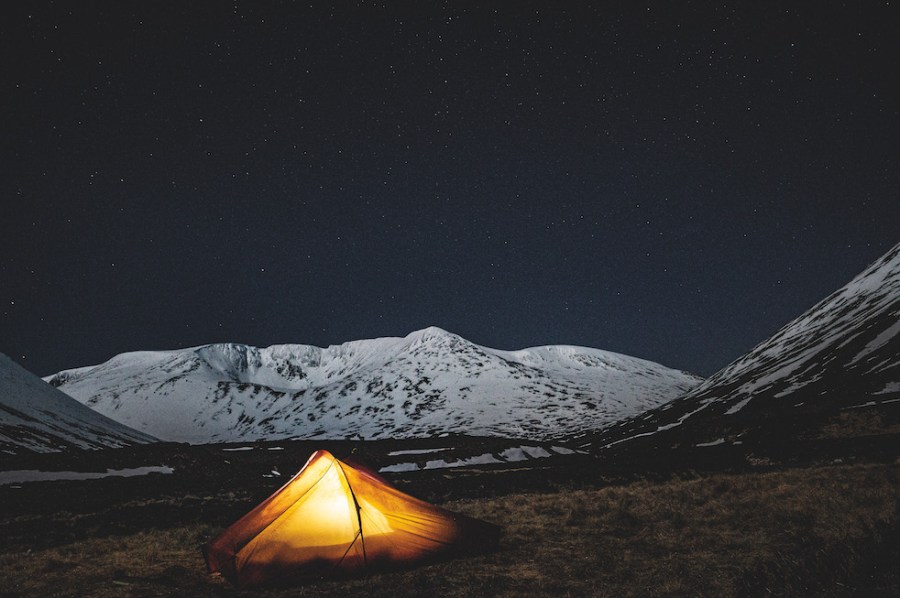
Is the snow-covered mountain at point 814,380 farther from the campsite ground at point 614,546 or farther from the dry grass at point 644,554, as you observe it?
the dry grass at point 644,554

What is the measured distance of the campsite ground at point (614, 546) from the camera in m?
8.09

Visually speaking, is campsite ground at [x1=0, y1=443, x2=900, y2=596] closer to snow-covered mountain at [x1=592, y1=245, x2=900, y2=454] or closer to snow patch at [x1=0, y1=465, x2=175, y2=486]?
snow-covered mountain at [x1=592, y1=245, x2=900, y2=454]

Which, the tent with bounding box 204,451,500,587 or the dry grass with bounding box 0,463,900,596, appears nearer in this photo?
the dry grass with bounding box 0,463,900,596

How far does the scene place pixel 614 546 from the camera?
12.6m

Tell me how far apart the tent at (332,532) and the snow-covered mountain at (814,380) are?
1179 inches

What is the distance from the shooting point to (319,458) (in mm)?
12641

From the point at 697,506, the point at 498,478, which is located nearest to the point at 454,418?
the point at 498,478

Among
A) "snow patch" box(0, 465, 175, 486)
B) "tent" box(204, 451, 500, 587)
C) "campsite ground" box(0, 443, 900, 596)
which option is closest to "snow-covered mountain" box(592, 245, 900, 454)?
"campsite ground" box(0, 443, 900, 596)

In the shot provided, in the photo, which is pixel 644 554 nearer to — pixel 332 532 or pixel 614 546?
pixel 614 546

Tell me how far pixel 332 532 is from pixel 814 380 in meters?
74.6

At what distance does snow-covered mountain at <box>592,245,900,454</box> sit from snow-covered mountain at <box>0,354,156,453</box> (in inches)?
3973

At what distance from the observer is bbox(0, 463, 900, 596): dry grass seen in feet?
25.8

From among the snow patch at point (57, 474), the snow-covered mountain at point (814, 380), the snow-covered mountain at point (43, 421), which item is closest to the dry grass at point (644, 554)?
the snow-covered mountain at point (814, 380)

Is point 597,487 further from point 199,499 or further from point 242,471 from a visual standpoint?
point 242,471
